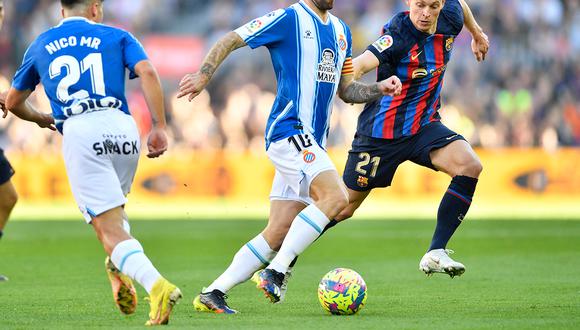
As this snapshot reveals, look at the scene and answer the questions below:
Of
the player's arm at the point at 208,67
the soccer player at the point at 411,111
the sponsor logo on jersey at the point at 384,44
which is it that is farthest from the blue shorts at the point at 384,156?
the player's arm at the point at 208,67

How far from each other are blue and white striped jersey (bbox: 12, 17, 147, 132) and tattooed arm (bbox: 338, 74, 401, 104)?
184cm

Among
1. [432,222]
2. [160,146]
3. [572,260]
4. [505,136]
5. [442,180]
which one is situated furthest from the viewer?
[505,136]

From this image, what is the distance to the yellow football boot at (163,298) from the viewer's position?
22.1 feet

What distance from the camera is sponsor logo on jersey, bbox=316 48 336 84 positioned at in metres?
8.05

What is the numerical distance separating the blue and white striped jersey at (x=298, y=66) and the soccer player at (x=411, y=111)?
4.17ft

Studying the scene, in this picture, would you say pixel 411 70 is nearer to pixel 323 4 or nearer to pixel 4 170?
pixel 323 4

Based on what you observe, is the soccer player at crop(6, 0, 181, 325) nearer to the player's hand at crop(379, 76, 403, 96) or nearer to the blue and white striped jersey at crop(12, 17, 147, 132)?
the blue and white striped jersey at crop(12, 17, 147, 132)

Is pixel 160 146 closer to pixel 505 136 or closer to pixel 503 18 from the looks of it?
pixel 505 136

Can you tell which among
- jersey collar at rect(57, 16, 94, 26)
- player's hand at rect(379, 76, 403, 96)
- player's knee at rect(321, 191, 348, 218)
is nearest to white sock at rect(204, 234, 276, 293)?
player's knee at rect(321, 191, 348, 218)

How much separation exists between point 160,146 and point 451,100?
18986mm

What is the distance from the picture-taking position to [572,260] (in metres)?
12.4

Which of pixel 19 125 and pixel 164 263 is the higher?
pixel 164 263

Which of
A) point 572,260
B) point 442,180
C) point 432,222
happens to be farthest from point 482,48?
point 442,180

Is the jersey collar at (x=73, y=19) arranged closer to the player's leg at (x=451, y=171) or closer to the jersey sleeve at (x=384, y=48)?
the jersey sleeve at (x=384, y=48)
